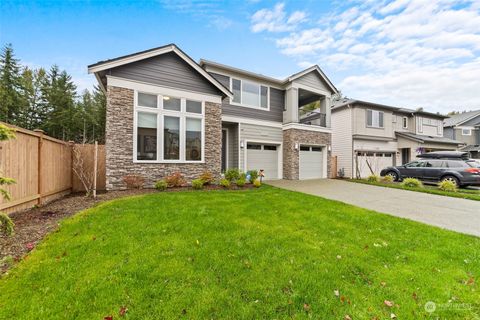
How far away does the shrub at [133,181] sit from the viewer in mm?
8133

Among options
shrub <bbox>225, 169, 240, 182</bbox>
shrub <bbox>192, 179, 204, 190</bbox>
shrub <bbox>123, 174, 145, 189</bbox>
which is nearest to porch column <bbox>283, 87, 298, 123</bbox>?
shrub <bbox>225, 169, 240, 182</bbox>

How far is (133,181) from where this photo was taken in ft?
26.9

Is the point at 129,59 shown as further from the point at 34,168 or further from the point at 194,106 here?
the point at 34,168

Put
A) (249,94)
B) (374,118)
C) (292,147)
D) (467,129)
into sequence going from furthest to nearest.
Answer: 1. (467,129)
2. (374,118)
3. (292,147)
4. (249,94)

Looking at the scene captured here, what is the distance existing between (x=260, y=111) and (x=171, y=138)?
247 inches

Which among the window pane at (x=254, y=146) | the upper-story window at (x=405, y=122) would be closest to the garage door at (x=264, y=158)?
the window pane at (x=254, y=146)

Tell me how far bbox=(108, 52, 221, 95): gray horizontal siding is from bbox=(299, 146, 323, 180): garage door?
7.34 metres

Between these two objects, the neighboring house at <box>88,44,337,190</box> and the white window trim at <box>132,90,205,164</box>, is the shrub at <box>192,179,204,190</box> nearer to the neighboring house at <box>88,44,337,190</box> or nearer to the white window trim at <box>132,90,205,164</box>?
the neighboring house at <box>88,44,337,190</box>

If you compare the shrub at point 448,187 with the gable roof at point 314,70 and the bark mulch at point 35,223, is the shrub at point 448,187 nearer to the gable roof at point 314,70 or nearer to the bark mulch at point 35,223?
the gable roof at point 314,70

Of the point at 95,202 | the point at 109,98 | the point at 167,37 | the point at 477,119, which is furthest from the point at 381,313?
the point at 477,119

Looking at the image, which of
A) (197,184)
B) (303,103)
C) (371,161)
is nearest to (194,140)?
(197,184)

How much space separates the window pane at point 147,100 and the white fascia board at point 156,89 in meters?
0.17

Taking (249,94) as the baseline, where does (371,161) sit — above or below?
below

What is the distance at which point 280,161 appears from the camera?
45.1 ft
